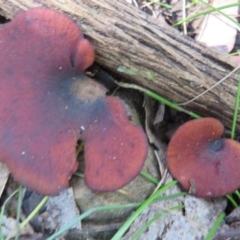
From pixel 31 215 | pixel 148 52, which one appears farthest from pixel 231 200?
pixel 31 215

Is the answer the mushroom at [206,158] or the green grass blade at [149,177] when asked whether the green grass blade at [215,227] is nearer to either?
the mushroom at [206,158]

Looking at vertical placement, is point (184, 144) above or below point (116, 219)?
above

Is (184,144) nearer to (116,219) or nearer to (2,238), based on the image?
(116,219)

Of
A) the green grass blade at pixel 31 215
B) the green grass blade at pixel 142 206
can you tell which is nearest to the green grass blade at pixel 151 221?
the green grass blade at pixel 142 206

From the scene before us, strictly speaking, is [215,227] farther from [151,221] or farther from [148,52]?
[148,52]

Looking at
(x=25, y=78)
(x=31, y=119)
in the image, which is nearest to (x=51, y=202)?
(x=31, y=119)

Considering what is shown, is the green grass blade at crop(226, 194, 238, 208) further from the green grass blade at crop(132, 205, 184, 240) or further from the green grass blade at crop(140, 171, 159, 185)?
the green grass blade at crop(140, 171, 159, 185)
